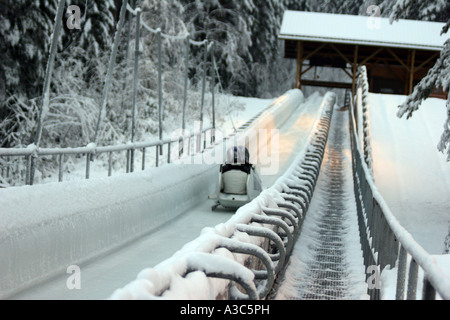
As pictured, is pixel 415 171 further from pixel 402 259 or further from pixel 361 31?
pixel 361 31

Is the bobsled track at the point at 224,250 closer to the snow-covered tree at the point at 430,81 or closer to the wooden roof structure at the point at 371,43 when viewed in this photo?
the snow-covered tree at the point at 430,81

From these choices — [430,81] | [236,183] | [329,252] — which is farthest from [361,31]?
[329,252]

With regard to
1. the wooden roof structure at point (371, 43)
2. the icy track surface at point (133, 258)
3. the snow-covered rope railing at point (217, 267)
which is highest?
the wooden roof structure at point (371, 43)

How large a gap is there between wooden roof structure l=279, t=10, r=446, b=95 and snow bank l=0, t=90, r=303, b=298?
24132mm

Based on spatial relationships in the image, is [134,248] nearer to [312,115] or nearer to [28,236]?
[28,236]

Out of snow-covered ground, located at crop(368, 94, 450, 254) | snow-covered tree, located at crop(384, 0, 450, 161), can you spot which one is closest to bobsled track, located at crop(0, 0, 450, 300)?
snow-covered tree, located at crop(384, 0, 450, 161)

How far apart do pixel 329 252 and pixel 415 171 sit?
949cm

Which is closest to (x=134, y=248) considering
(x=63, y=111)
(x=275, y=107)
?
(x=63, y=111)

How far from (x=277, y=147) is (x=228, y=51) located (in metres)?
21.5

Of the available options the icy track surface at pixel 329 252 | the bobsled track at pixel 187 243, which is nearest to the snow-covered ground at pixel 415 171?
the icy track surface at pixel 329 252

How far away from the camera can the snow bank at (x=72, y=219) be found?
233 inches

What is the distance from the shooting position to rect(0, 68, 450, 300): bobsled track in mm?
3479

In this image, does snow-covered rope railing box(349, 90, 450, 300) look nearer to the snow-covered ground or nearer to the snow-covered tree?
the snow-covered tree

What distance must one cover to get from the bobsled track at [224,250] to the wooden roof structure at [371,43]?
70.4 feet
